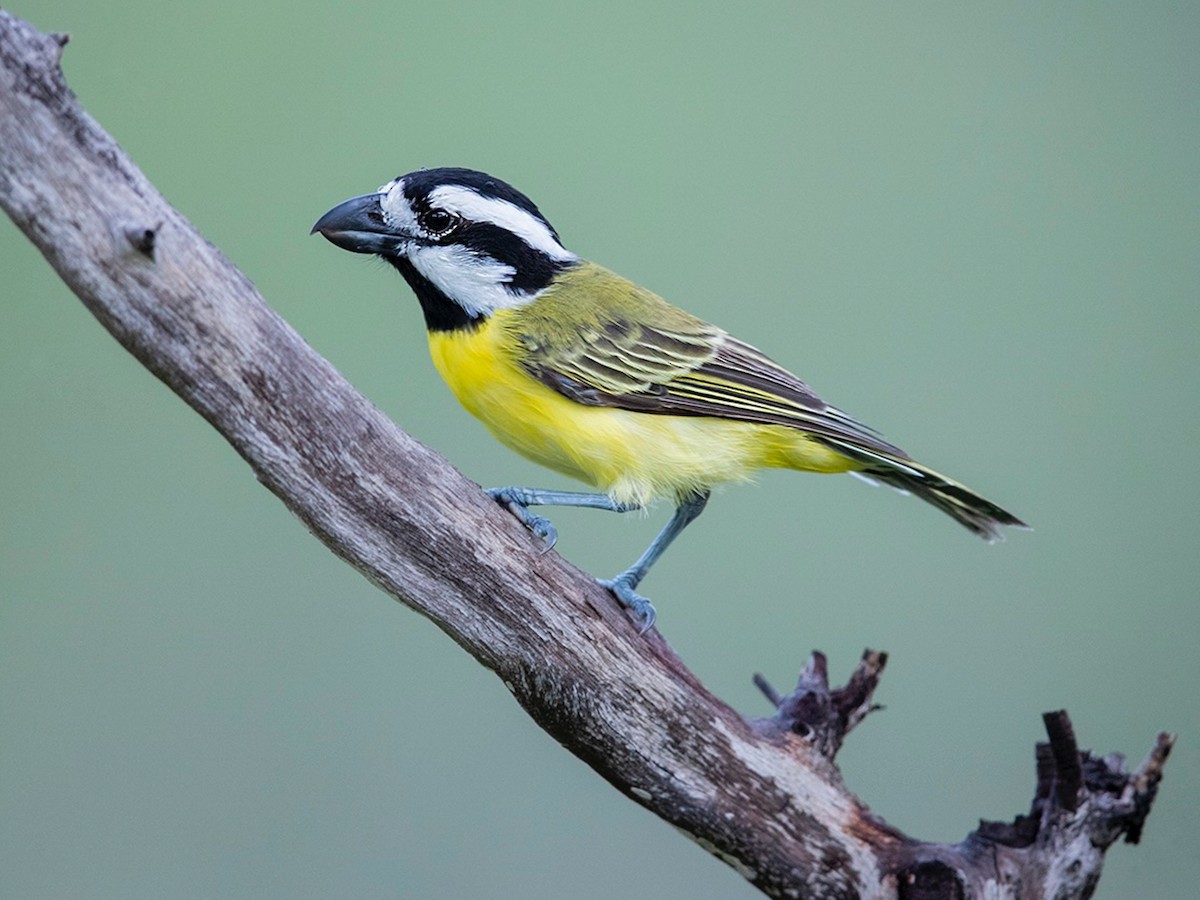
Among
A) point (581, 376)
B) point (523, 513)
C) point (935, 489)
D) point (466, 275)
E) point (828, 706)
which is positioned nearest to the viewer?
point (523, 513)

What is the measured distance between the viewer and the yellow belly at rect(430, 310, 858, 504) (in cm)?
316

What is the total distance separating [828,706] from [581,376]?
1093 millimetres

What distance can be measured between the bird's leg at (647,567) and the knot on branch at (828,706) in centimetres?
48

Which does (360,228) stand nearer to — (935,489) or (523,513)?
(523,513)

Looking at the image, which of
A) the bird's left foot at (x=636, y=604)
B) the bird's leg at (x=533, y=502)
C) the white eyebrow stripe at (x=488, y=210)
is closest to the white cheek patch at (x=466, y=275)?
the white eyebrow stripe at (x=488, y=210)

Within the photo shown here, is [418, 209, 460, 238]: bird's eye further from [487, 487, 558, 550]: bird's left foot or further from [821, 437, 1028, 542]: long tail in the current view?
[821, 437, 1028, 542]: long tail

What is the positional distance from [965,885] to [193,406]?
2133mm

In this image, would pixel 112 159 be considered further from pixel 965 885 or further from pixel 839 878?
pixel 965 885

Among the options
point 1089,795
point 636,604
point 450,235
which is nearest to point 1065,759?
point 1089,795

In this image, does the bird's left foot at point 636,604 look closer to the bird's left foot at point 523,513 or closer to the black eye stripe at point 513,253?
the bird's left foot at point 523,513

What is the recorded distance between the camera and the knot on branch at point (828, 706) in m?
3.05

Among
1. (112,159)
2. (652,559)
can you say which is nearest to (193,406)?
(112,159)

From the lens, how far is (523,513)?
9.23 feet

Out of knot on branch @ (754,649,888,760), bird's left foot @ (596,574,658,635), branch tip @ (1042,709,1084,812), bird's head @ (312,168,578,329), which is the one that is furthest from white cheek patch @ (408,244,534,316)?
branch tip @ (1042,709,1084,812)
